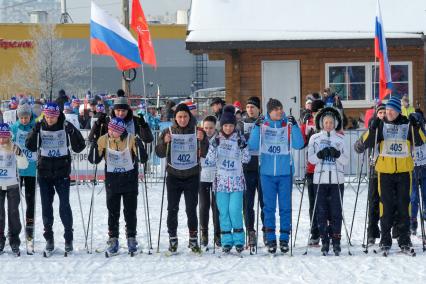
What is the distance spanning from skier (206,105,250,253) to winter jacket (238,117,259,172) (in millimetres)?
411

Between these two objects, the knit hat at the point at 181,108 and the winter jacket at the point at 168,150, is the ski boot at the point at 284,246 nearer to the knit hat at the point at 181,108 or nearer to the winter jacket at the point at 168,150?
the winter jacket at the point at 168,150

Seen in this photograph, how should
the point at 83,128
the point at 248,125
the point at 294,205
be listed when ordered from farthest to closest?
the point at 83,128
the point at 294,205
the point at 248,125

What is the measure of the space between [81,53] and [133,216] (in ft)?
162

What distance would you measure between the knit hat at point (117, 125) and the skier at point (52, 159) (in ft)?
1.77

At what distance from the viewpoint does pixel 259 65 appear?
23.3m

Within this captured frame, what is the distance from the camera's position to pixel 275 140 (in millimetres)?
10578

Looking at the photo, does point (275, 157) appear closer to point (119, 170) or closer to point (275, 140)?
point (275, 140)

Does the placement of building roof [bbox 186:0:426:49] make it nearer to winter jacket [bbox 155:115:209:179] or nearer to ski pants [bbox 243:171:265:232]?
ski pants [bbox 243:171:265:232]

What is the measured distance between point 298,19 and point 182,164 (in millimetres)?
14040

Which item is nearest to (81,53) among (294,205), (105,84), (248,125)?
(105,84)

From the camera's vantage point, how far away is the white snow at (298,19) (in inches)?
889

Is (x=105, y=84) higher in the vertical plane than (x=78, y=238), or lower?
higher

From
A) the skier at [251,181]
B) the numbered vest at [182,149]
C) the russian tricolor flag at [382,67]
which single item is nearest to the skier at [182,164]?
the numbered vest at [182,149]

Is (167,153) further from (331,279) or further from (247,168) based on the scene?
(331,279)
